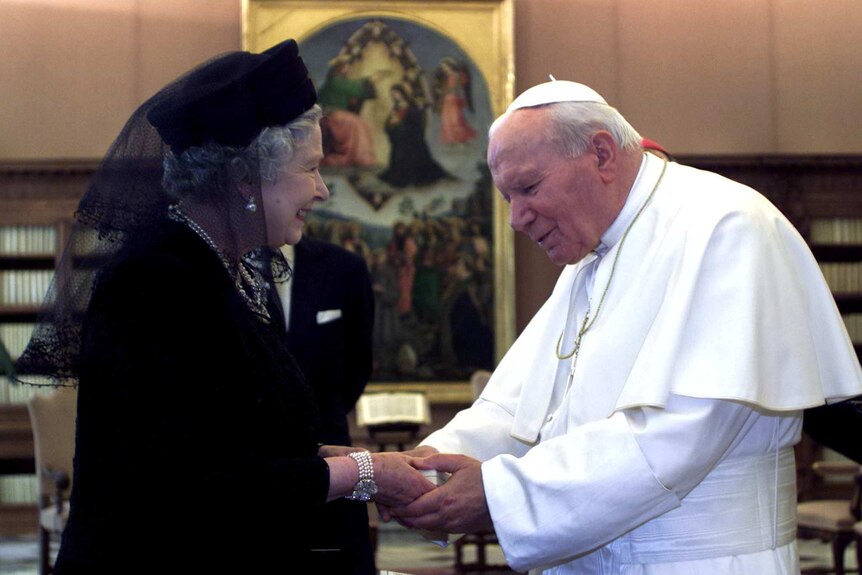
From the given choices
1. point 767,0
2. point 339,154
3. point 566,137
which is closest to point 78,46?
point 339,154

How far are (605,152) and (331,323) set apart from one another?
187 cm

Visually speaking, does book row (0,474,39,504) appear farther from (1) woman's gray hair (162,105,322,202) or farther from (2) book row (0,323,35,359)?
(1) woman's gray hair (162,105,322,202)

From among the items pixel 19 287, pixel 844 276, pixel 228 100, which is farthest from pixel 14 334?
pixel 228 100

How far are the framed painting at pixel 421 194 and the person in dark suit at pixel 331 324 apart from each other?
556 cm

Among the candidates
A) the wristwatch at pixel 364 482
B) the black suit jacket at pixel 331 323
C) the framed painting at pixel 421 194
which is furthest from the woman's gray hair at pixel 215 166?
the framed painting at pixel 421 194

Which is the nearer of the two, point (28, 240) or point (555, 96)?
point (555, 96)

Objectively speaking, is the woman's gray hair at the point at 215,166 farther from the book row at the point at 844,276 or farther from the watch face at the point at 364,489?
the book row at the point at 844,276

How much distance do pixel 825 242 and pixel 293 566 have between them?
8.93 metres

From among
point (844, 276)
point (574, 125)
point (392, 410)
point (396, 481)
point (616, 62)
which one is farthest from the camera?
point (616, 62)

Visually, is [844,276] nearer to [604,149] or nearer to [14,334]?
[14,334]

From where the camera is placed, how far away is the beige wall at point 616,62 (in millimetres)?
10242

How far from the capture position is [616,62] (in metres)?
10.6

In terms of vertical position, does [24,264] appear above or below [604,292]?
above

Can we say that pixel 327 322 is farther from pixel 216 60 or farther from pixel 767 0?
pixel 767 0
